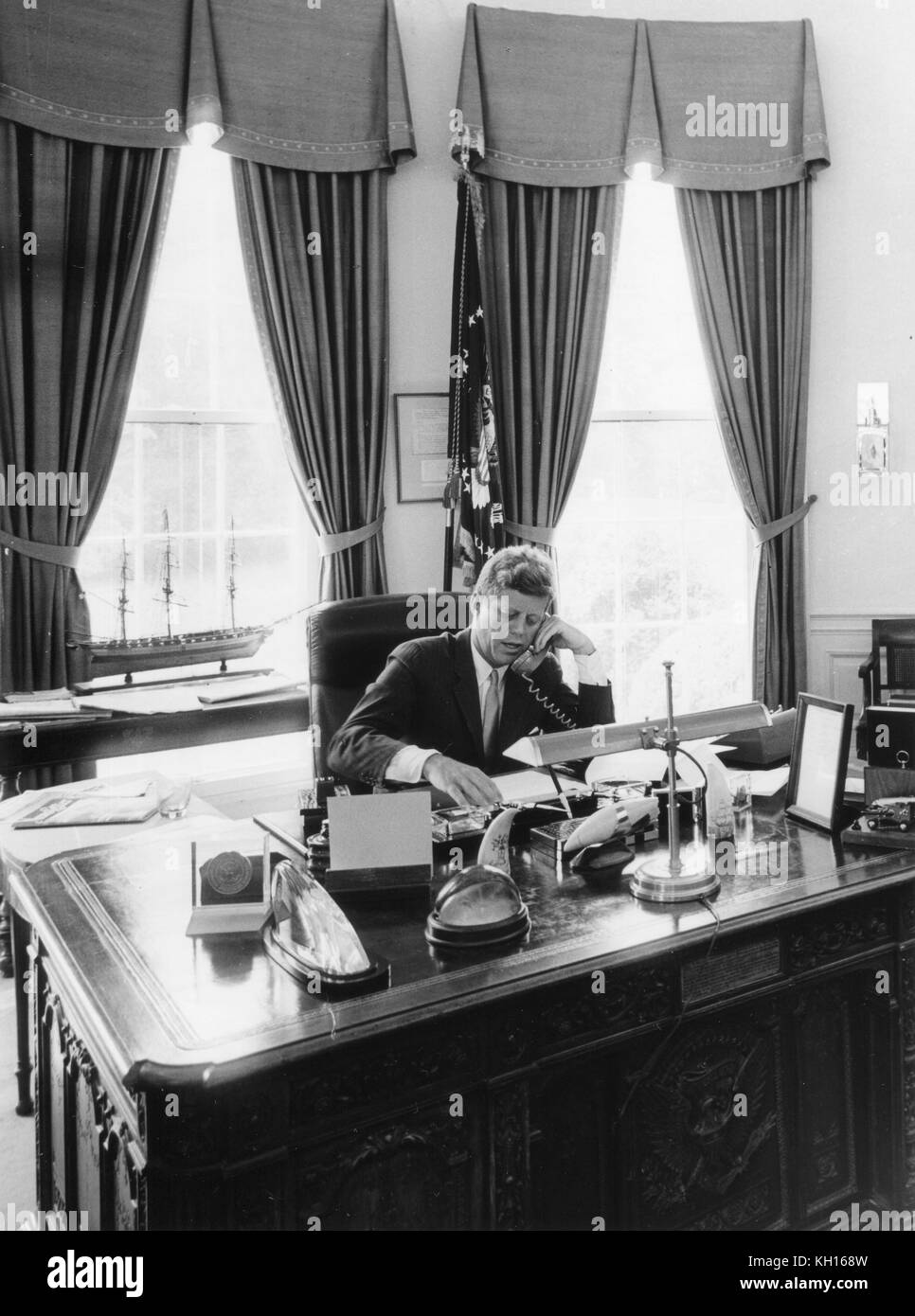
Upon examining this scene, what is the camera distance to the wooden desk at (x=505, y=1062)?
125 centimetres

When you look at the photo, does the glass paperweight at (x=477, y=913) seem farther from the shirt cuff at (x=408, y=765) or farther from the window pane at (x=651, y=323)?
the window pane at (x=651, y=323)

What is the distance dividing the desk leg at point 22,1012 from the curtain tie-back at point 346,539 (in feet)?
6.52

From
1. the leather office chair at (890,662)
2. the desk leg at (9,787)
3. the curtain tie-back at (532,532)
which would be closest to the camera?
the desk leg at (9,787)

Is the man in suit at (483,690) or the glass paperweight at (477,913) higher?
the man in suit at (483,690)

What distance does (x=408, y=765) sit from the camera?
7.52 ft

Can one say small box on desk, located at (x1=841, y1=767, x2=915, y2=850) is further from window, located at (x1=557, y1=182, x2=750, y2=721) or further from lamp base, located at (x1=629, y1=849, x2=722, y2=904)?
window, located at (x1=557, y1=182, x2=750, y2=721)

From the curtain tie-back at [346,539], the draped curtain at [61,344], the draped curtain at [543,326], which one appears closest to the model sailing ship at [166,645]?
the draped curtain at [61,344]

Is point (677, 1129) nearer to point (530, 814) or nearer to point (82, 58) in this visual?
point (530, 814)

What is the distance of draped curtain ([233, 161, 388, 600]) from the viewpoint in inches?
154

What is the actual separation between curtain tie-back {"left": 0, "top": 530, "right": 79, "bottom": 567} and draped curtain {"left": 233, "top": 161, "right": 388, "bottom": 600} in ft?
2.97

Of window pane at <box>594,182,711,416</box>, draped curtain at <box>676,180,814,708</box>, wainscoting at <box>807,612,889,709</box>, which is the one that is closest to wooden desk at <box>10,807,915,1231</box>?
draped curtain at <box>676,180,814,708</box>

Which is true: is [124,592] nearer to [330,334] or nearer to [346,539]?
[346,539]

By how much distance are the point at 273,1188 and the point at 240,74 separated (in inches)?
151

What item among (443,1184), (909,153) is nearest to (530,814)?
(443,1184)
